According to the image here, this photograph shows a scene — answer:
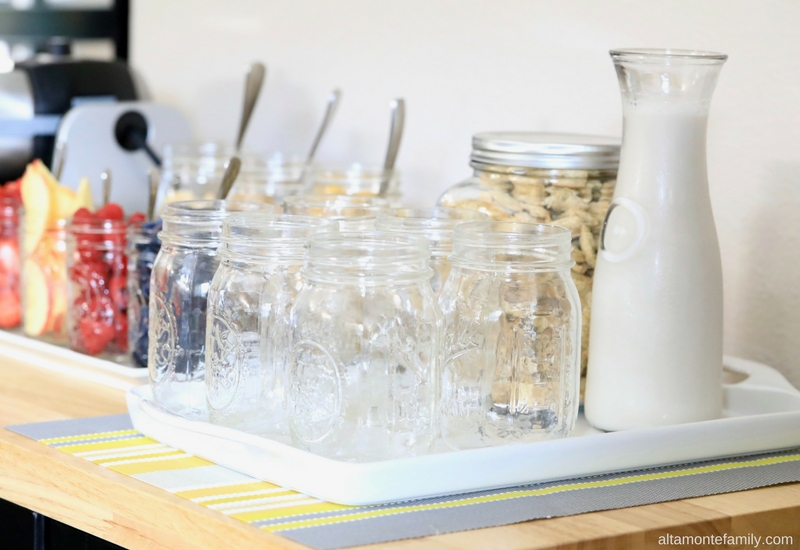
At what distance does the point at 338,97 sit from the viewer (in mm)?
1333

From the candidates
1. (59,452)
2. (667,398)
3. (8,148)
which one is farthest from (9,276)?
(667,398)

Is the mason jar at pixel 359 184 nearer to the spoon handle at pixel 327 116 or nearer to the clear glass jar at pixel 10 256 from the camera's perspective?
the spoon handle at pixel 327 116

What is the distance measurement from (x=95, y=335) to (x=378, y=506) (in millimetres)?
484

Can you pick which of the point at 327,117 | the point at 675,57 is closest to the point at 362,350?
the point at 675,57

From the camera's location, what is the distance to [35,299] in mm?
1097

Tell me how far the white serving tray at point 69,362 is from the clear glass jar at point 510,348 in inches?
13.6

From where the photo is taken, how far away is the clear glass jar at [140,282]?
97cm

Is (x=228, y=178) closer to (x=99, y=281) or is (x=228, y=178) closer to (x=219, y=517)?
(x=99, y=281)

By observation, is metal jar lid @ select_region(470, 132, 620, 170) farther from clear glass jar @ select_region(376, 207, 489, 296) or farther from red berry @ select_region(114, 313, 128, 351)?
red berry @ select_region(114, 313, 128, 351)

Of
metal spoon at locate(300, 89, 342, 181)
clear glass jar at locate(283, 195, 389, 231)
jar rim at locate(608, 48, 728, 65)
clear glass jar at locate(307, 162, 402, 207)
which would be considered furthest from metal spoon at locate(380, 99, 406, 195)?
jar rim at locate(608, 48, 728, 65)

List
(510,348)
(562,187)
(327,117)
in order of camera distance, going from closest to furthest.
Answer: (510,348) → (562,187) → (327,117)

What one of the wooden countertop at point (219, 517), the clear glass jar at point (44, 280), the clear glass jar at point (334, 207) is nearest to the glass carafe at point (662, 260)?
the wooden countertop at point (219, 517)

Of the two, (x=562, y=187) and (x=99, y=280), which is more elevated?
(x=562, y=187)

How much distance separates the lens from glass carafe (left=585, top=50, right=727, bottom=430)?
2.46 feet
